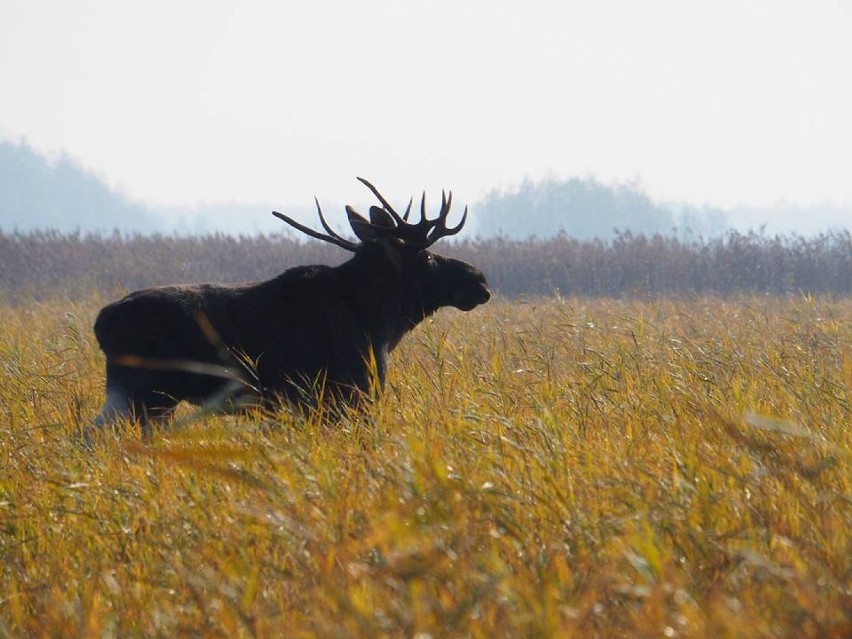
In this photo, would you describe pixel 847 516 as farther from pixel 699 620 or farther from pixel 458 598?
pixel 458 598

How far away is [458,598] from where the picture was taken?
2.81 meters

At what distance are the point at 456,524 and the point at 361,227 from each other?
4.22m

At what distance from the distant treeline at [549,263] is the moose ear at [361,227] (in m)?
17.4

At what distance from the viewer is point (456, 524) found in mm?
3084

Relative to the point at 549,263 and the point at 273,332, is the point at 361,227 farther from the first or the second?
the point at 549,263

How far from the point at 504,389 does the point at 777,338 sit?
4.65 meters

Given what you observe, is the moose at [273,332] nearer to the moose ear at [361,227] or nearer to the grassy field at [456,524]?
the moose ear at [361,227]

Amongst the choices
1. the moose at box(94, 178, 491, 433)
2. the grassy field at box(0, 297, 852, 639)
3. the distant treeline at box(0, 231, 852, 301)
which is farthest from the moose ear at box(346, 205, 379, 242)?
the distant treeline at box(0, 231, 852, 301)

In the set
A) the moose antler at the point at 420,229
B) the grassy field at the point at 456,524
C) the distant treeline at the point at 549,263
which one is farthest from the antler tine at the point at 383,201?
the distant treeline at the point at 549,263

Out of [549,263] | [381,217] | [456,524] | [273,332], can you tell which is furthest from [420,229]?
[549,263]

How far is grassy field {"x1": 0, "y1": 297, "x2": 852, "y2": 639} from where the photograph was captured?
8.72ft

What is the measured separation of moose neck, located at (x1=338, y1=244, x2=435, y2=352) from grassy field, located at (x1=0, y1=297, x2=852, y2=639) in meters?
1.40

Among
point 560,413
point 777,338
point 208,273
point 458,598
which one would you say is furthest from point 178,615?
point 208,273

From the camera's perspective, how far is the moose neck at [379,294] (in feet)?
22.5
